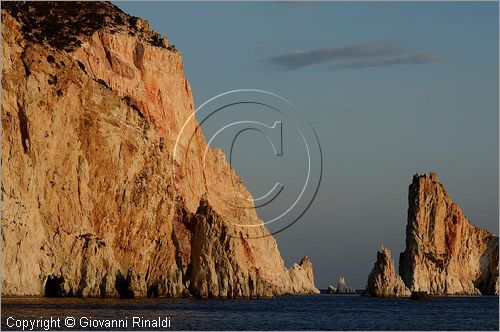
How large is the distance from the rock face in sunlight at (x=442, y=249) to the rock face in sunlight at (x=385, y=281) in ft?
39.7

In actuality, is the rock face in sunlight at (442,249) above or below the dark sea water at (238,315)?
above

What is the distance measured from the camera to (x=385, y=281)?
5876 inches

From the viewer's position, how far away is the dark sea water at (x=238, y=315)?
7712 cm

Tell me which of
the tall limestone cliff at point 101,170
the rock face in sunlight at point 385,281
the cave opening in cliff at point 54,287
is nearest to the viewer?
the cave opening in cliff at point 54,287

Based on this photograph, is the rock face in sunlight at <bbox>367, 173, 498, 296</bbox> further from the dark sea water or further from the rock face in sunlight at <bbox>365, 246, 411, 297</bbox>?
the dark sea water

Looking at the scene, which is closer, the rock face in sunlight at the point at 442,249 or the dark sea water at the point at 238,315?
the dark sea water at the point at 238,315

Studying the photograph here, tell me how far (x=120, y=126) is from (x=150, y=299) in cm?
1918

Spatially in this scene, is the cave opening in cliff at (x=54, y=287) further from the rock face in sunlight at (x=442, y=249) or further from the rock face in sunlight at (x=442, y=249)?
the rock face in sunlight at (x=442, y=249)

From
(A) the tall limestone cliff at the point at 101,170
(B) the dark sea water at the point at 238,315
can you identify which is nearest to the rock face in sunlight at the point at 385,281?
(A) the tall limestone cliff at the point at 101,170

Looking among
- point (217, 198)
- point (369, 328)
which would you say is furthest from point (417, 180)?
point (369, 328)

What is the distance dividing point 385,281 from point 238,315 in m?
63.6

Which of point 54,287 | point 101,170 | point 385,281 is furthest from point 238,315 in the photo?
point 385,281

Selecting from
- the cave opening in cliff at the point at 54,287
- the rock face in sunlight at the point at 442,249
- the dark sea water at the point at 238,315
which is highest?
the rock face in sunlight at the point at 442,249

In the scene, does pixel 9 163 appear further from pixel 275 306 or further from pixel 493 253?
pixel 493 253
